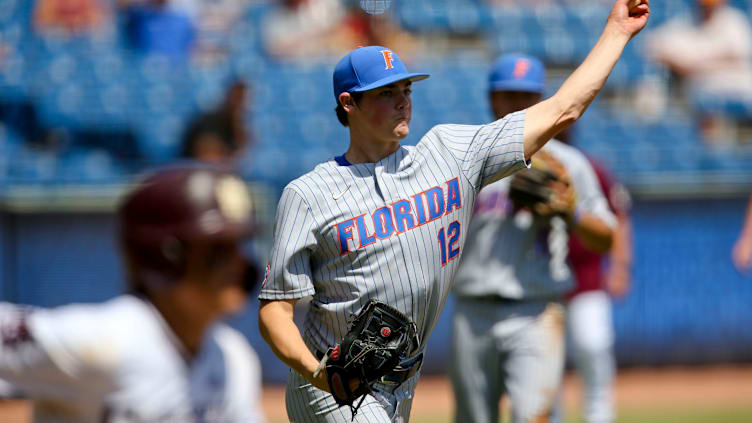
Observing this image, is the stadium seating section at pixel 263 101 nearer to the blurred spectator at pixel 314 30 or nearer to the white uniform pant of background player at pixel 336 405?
the blurred spectator at pixel 314 30

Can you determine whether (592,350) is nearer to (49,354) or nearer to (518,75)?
(518,75)

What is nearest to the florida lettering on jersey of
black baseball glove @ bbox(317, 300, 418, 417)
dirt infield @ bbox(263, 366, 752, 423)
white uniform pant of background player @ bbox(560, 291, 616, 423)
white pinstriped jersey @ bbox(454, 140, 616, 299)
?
black baseball glove @ bbox(317, 300, 418, 417)

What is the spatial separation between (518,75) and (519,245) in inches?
32.9

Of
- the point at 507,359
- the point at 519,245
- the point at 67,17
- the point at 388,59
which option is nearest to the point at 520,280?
the point at 519,245

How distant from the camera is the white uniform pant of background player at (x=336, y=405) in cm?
333

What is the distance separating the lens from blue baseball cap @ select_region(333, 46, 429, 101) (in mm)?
3373

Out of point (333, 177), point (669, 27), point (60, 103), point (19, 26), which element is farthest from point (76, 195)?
point (669, 27)

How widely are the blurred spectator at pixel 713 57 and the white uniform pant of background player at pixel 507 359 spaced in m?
6.87

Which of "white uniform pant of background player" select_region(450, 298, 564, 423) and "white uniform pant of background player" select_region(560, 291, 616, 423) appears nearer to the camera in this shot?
"white uniform pant of background player" select_region(450, 298, 564, 423)

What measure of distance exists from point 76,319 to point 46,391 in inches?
6.2

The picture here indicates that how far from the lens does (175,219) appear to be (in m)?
1.94

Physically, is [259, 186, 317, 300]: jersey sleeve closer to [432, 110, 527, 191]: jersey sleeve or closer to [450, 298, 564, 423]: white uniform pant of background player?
[432, 110, 527, 191]: jersey sleeve

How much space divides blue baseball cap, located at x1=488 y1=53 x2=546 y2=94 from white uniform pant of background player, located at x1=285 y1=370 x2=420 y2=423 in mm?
1852

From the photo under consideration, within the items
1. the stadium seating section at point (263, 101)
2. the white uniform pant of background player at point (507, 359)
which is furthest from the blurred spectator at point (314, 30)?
the white uniform pant of background player at point (507, 359)
